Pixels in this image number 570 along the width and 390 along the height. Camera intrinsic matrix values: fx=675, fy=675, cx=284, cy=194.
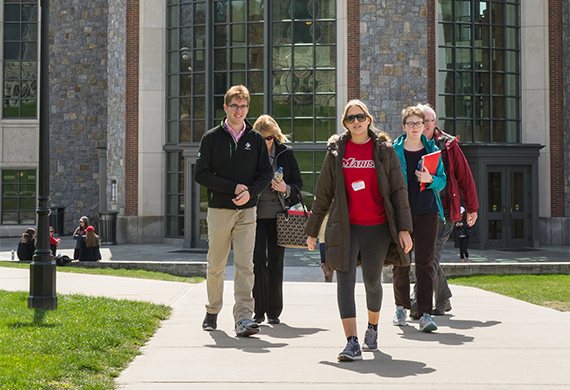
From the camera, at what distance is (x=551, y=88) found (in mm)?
22281

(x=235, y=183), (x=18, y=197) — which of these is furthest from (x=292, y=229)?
(x=18, y=197)

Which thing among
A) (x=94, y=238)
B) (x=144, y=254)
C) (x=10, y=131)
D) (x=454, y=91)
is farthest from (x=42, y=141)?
(x=10, y=131)

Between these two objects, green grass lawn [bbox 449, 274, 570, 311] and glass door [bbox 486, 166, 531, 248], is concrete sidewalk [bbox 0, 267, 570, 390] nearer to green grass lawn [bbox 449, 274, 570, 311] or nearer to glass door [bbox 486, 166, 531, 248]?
green grass lawn [bbox 449, 274, 570, 311]

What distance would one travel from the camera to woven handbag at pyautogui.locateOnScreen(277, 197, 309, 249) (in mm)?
6496

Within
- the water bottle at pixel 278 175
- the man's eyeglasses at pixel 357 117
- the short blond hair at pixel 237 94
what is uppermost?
the short blond hair at pixel 237 94

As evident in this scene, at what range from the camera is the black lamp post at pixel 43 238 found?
7184mm

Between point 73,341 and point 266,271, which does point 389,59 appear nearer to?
point 266,271

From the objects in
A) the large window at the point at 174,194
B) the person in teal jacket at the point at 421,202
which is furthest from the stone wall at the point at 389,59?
the person in teal jacket at the point at 421,202

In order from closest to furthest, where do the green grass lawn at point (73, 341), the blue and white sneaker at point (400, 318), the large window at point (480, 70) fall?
the green grass lawn at point (73, 341) < the blue and white sneaker at point (400, 318) < the large window at point (480, 70)

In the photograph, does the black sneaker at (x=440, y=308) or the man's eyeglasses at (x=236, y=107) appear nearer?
the man's eyeglasses at (x=236, y=107)

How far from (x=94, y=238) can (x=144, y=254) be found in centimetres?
489

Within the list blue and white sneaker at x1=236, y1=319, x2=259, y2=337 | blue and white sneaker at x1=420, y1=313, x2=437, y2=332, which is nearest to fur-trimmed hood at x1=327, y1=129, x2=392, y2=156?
blue and white sneaker at x1=236, y1=319, x2=259, y2=337

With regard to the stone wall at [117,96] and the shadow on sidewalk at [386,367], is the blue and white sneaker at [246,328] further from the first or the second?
the stone wall at [117,96]

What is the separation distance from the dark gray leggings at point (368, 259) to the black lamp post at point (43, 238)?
3451mm
